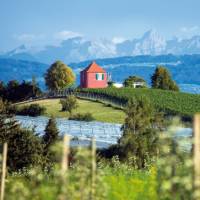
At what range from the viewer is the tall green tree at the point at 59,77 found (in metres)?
120

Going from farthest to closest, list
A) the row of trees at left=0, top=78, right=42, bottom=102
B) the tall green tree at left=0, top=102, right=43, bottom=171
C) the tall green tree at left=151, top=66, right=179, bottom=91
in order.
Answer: the tall green tree at left=151, top=66, right=179, bottom=91, the row of trees at left=0, top=78, right=42, bottom=102, the tall green tree at left=0, top=102, right=43, bottom=171

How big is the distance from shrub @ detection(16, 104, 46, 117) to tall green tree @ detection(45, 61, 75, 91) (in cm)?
2390

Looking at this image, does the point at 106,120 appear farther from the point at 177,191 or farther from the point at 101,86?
the point at 177,191

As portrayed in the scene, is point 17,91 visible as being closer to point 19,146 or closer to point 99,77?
point 99,77

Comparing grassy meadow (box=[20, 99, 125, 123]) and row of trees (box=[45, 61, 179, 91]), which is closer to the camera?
grassy meadow (box=[20, 99, 125, 123])

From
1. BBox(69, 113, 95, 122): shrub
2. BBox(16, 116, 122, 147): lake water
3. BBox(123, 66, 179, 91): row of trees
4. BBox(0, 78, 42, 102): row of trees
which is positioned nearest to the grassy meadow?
BBox(69, 113, 95, 122): shrub

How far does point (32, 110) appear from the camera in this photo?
92.5 m

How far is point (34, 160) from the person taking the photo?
40.7 m

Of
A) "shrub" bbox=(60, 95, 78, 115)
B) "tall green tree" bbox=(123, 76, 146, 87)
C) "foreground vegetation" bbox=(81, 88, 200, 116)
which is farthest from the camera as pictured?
"tall green tree" bbox=(123, 76, 146, 87)

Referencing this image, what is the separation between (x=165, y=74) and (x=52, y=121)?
229ft

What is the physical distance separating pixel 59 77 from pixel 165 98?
26.9 m

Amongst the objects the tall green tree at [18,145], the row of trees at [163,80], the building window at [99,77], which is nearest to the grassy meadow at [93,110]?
the building window at [99,77]

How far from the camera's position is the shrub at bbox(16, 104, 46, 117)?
91562 mm

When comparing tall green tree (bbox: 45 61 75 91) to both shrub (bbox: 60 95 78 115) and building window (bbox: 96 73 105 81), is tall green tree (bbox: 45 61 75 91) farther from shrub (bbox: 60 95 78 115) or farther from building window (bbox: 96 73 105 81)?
shrub (bbox: 60 95 78 115)
